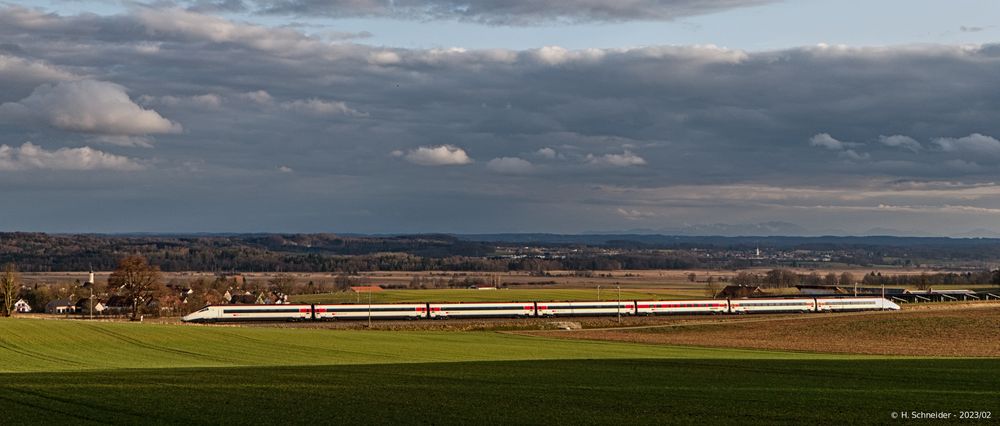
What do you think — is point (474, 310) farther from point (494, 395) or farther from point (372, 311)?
point (494, 395)

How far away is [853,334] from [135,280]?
6288 cm

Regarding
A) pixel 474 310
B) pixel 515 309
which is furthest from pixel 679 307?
pixel 474 310

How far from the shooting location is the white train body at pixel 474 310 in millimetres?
96188

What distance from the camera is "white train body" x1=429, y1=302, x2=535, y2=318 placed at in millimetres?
96188

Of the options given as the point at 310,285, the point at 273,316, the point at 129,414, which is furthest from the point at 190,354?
the point at 310,285

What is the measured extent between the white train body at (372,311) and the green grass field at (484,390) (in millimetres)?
→ 44354

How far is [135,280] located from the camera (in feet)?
308

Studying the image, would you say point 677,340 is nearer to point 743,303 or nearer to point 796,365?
point 796,365

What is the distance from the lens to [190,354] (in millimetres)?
49531

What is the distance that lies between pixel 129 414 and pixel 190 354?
28352mm

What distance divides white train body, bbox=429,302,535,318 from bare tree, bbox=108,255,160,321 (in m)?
26.4

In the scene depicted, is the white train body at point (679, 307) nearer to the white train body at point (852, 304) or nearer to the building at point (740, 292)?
the white train body at point (852, 304)

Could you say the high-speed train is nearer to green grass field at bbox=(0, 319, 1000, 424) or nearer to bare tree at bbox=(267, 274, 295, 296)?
green grass field at bbox=(0, 319, 1000, 424)

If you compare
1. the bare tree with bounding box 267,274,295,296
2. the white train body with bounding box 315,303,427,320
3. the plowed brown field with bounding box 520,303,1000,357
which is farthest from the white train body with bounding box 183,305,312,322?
the bare tree with bounding box 267,274,295,296
